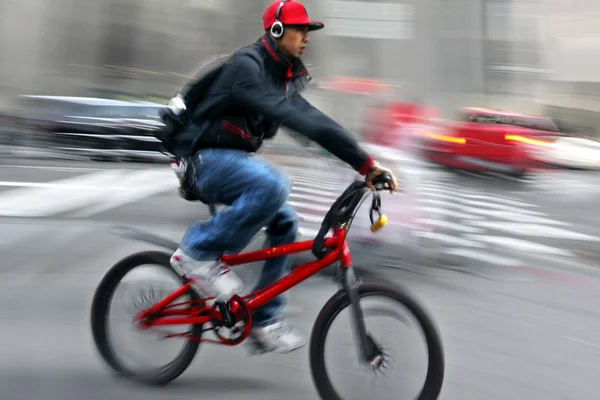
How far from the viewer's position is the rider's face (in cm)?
402

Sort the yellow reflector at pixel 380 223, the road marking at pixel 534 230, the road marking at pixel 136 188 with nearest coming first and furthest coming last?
the yellow reflector at pixel 380 223 < the road marking at pixel 534 230 < the road marking at pixel 136 188

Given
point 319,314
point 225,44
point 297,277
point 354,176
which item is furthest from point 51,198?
point 225,44

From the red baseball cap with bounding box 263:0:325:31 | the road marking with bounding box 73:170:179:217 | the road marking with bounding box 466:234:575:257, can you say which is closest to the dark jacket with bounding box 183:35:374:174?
the red baseball cap with bounding box 263:0:325:31

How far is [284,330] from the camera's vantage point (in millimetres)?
4285

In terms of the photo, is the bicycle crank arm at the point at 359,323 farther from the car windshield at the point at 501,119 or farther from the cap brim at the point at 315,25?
the car windshield at the point at 501,119

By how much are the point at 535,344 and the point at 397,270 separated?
2.15m

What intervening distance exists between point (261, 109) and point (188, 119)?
1.52 feet

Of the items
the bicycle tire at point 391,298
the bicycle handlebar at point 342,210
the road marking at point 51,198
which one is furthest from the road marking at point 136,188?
the bicycle tire at point 391,298

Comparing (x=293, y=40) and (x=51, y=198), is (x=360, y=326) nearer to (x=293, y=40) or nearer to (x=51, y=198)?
(x=293, y=40)

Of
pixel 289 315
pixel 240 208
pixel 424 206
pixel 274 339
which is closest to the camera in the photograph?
pixel 240 208

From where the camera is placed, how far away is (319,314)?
3914 millimetres

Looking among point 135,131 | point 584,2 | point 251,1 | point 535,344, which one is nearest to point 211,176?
point 535,344

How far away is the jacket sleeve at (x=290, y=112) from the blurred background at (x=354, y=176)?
0.18 m

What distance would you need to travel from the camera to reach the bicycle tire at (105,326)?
4.38 m
